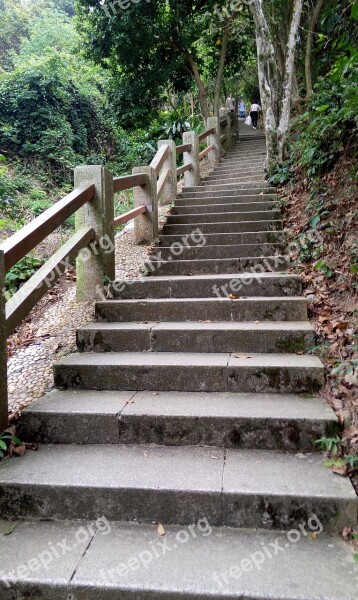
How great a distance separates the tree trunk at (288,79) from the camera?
22.7 feet

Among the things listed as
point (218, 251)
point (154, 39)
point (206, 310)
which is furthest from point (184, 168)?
point (154, 39)

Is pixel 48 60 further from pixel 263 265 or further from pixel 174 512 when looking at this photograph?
pixel 174 512

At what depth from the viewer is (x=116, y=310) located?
3.39m

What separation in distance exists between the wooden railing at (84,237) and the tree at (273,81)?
2231mm

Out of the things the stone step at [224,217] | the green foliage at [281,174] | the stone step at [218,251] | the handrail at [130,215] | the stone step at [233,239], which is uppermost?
the green foliage at [281,174]

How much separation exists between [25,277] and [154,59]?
30.8 feet

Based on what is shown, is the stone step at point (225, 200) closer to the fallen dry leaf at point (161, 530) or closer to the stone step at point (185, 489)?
the stone step at point (185, 489)

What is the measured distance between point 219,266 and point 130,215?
109 centimetres

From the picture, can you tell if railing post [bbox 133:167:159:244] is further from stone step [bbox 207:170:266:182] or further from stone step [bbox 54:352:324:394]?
stone step [bbox 207:170:266:182]

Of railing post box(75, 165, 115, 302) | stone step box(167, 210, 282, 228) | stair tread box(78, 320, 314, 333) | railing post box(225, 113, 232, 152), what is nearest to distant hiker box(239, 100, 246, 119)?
railing post box(225, 113, 232, 152)

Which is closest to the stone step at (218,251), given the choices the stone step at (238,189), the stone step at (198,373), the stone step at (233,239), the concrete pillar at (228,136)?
the stone step at (233,239)

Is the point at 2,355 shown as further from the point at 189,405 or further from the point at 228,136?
the point at 228,136

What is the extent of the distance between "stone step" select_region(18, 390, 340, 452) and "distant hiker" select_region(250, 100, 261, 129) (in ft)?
54.8

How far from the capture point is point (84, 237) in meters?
3.34
